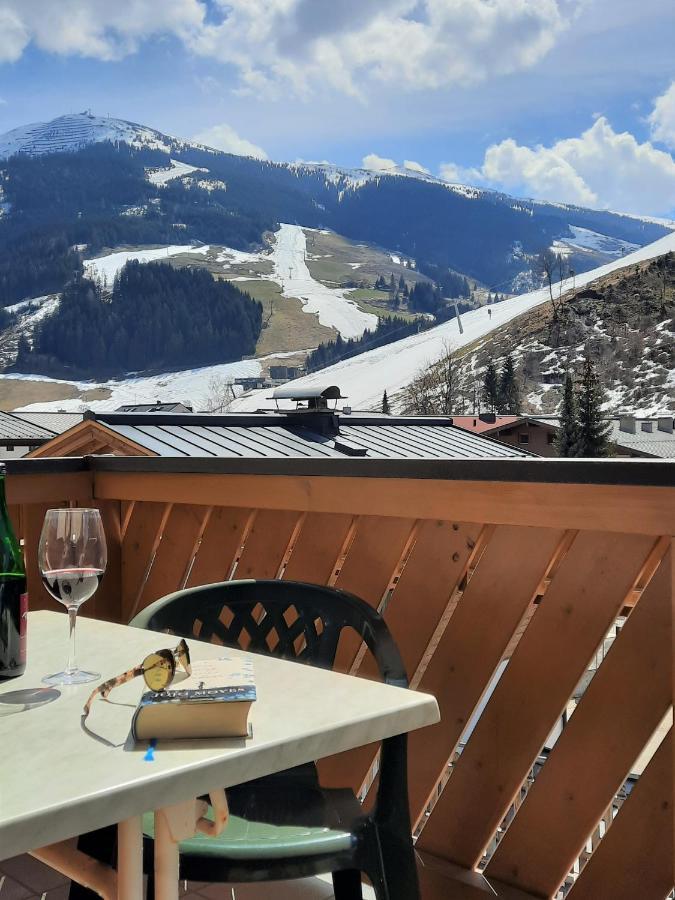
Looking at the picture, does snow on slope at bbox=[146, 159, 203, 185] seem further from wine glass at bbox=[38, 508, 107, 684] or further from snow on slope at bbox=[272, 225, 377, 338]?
wine glass at bbox=[38, 508, 107, 684]

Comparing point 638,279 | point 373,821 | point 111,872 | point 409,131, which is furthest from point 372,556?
point 409,131

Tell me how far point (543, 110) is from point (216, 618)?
187758 millimetres

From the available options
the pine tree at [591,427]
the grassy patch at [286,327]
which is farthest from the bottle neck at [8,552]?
the grassy patch at [286,327]

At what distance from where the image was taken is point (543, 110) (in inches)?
6772

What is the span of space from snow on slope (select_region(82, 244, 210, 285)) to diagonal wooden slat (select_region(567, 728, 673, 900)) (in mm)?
121311

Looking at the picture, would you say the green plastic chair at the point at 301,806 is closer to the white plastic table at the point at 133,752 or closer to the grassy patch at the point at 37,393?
the white plastic table at the point at 133,752

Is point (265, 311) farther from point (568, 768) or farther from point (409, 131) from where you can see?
point (568, 768)

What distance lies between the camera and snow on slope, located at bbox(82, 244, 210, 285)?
120 m

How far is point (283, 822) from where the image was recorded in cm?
132

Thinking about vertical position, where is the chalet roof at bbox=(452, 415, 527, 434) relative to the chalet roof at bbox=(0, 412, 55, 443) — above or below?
below

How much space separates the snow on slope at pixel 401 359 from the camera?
9219 centimetres

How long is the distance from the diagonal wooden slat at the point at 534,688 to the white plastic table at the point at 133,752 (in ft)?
1.88

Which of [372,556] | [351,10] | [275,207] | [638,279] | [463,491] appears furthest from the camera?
[275,207]

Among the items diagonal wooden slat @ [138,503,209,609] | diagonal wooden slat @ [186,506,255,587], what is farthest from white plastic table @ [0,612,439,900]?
diagonal wooden slat @ [138,503,209,609]
